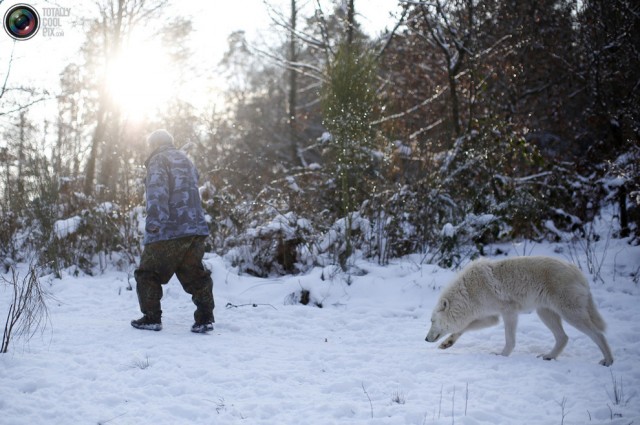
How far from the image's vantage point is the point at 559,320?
5.36 meters

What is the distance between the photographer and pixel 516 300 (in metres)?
5.39

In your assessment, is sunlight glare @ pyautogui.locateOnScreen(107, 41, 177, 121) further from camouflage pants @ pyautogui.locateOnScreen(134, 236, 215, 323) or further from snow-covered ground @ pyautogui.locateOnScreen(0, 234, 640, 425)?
camouflage pants @ pyautogui.locateOnScreen(134, 236, 215, 323)

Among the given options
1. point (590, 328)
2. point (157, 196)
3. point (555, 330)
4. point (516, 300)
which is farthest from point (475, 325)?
point (157, 196)

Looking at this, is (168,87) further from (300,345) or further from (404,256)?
(300,345)

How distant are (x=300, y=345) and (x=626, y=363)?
3.20m

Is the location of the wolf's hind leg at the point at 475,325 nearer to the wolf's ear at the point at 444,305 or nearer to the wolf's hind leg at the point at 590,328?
the wolf's ear at the point at 444,305

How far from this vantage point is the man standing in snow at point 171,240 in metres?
5.73

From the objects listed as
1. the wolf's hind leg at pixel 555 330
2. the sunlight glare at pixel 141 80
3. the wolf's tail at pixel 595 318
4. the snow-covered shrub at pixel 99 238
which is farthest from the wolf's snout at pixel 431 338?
the sunlight glare at pixel 141 80

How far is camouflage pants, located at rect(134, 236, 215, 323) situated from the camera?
5738 millimetres

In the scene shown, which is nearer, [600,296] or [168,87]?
[600,296]

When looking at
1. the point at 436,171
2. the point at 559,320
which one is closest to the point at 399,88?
the point at 436,171

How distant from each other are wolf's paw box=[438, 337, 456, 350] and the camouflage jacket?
2.94 meters

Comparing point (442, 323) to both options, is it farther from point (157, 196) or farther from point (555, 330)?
point (157, 196)

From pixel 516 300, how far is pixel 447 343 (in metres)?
0.89
